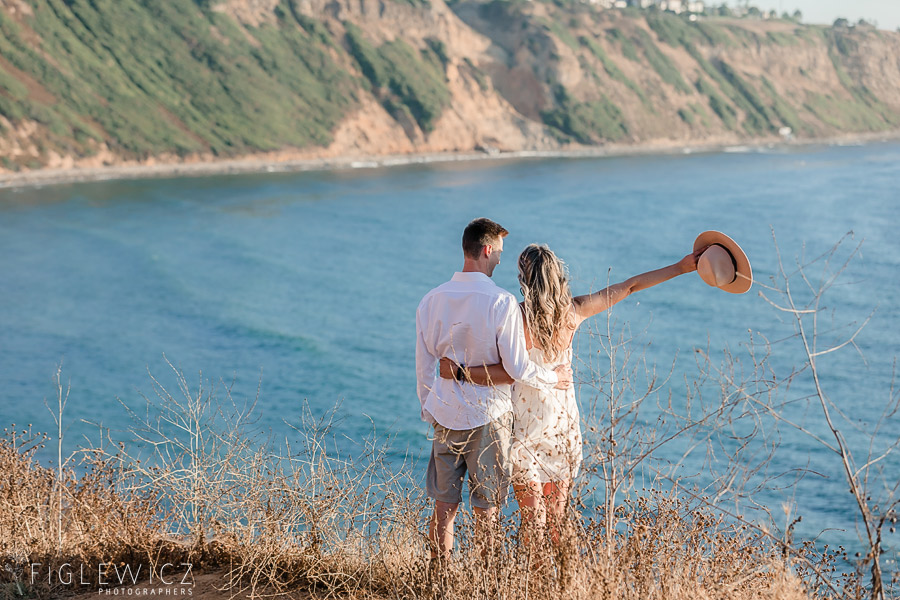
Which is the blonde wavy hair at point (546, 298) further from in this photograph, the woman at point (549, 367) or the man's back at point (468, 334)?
the man's back at point (468, 334)

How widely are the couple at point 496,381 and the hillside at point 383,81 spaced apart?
48611 millimetres

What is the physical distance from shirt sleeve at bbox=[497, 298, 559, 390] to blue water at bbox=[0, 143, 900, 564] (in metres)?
0.25

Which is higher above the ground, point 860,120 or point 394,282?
point 860,120

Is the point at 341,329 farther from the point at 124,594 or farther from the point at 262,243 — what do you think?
the point at 124,594

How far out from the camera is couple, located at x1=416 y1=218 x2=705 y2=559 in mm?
3332

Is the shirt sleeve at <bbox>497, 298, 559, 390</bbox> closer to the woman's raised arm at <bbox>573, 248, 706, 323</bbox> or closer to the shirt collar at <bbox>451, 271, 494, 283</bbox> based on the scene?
the shirt collar at <bbox>451, 271, 494, 283</bbox>

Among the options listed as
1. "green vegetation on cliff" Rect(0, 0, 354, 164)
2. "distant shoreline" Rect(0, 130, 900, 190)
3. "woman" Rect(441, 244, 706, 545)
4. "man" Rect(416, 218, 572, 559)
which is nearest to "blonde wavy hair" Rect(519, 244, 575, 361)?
"woman" Rect(441, 244, 706, 545)

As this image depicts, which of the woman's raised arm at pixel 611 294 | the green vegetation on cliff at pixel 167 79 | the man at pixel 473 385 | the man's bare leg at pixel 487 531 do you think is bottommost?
the man's bare leg at pixel 487 531

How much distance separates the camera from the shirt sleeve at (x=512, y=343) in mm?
3318

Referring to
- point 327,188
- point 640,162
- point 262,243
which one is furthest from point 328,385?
point 640,162

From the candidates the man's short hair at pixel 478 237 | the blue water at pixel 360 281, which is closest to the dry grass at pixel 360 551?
the blue water at pixel 360 281

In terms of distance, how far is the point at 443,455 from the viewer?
11.5ft

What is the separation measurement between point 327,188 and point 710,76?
61.1 meters

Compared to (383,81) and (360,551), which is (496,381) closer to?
(360,551)
